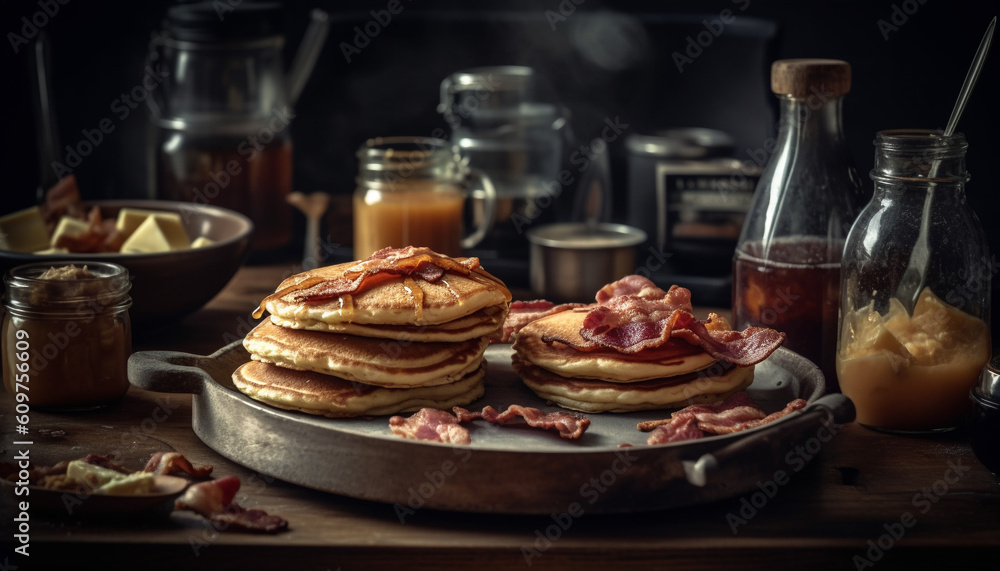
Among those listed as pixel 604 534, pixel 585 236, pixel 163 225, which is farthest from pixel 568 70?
pixel 604 534

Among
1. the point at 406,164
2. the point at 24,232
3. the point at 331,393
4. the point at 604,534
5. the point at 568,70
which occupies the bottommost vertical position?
the point at 604,534

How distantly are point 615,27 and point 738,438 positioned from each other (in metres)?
2.03

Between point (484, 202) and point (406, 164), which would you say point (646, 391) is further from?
point (484, 202)

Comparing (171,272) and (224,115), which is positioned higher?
(224,115)

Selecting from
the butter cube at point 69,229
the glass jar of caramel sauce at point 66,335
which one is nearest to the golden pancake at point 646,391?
the glass jar of caramel sauce at point 66,335

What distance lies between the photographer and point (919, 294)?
157 centimetres

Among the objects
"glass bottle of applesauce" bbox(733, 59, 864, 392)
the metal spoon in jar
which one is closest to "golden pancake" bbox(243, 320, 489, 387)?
"glass bottle of applesauce" bbox(733, 59, 864, 392)

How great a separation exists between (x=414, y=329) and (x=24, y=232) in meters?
1.16

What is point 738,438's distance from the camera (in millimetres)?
1303

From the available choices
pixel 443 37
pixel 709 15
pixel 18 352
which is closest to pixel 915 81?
pixel 709 15

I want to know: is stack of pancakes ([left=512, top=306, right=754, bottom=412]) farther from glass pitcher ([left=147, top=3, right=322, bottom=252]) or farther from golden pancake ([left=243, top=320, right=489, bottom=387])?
glass pitcher ([left=147, top=3, right=322, bottom=252])

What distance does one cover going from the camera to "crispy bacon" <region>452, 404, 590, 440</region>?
1.44 meters

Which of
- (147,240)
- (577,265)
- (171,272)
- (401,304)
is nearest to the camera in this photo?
(401,304)

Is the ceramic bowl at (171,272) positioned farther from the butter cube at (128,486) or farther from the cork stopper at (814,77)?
the cork stopper at (814,77)
